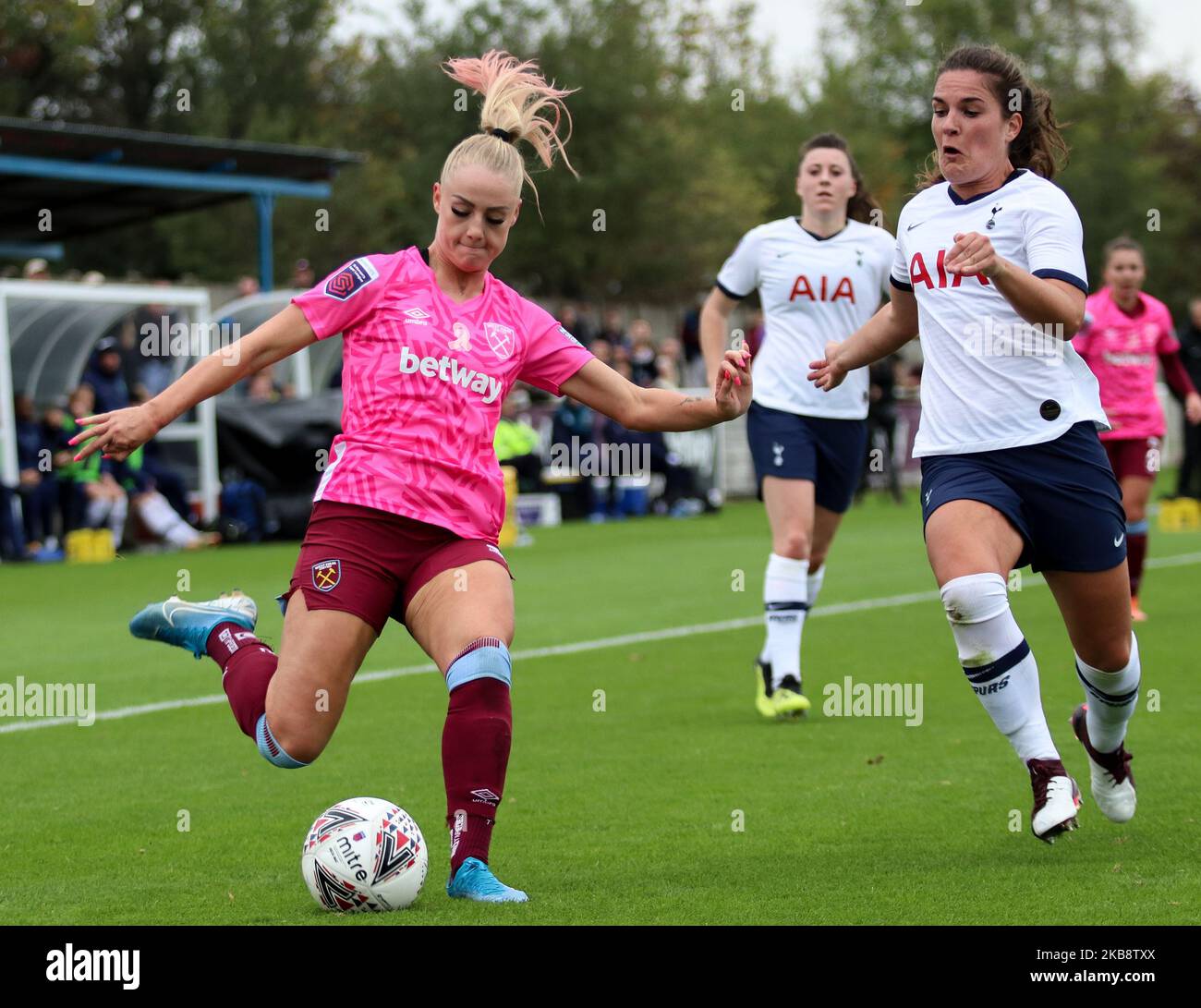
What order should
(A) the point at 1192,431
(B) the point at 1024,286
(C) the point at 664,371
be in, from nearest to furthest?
(B) the point at 1024,286 < (A) the point at 1192,431 < (C) the point at 664,371

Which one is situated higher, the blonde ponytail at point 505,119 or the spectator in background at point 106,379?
the blonde ponytail at point 505,119

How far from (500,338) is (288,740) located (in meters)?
1.30

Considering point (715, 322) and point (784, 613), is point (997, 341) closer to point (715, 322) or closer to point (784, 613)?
point (784, 613)

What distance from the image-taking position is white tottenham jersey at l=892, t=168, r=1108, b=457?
539 centimetres

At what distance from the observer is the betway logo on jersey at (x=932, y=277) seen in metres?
5.51

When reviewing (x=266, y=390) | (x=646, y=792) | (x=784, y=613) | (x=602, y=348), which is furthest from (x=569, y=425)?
(x=646, y=792)

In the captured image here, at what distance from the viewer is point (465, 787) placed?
4.87 m

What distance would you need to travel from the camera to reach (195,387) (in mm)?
5047

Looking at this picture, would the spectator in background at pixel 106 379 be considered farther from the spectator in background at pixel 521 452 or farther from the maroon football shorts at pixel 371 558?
the maroon football shorts at pixel 371 558

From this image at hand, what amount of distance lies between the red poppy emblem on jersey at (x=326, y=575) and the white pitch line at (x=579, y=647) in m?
3.73

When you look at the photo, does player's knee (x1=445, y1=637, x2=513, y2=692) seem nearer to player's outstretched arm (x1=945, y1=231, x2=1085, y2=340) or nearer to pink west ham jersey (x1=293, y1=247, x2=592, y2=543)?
pink west ham jersey (x1=293, y1=247, x2=592, y2=543)

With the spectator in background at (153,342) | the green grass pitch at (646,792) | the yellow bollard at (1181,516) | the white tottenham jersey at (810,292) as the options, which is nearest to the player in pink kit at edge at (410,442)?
the green grass pitch at (646,792)
